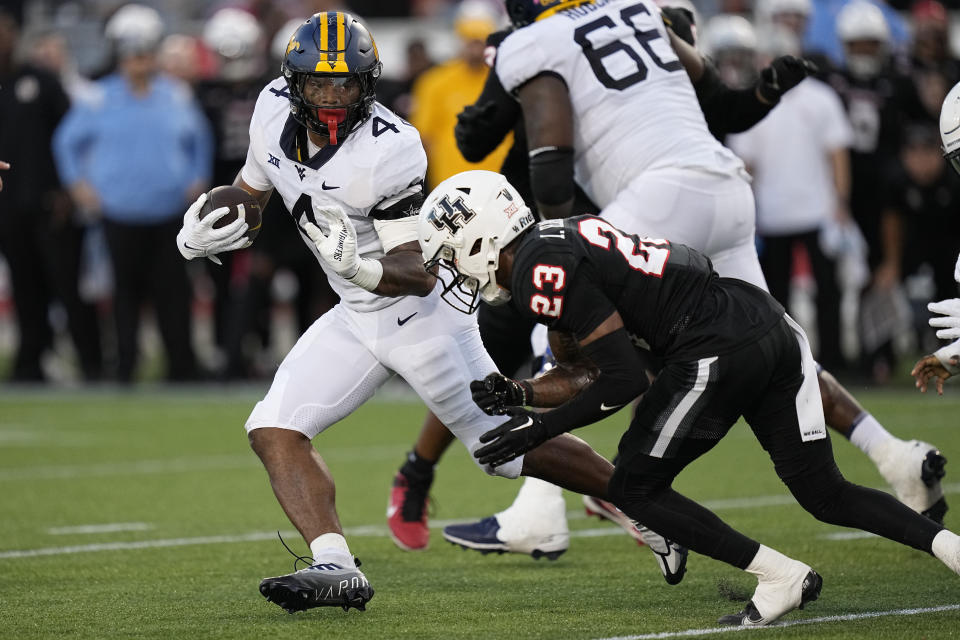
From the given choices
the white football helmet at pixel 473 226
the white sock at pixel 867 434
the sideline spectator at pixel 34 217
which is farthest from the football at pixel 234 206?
the sideline spectator at pixel 34 217

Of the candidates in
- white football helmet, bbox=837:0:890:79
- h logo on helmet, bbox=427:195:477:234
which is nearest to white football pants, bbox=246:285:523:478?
h logo on helmet, bbox=427:195:477:234

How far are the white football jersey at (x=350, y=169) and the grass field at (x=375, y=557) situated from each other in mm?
976

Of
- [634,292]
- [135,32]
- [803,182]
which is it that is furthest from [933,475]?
[135,32]

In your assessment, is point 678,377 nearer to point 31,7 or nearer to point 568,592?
point 568,592

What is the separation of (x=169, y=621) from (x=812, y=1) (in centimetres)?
940

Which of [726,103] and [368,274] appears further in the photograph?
[726,103]

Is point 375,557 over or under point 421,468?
under

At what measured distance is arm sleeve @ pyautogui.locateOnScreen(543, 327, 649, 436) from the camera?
3.99 metres

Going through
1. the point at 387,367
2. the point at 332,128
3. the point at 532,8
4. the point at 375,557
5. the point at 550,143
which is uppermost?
the point at 532,8

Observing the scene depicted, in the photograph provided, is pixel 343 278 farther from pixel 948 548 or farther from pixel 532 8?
pixel 948 548

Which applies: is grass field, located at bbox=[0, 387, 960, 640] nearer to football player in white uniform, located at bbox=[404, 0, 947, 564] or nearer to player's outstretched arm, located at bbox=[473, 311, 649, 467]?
football player in white uniform, located at bbox=[404, 0, 947, 564]

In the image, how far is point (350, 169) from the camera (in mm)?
4605

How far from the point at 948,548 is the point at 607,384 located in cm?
97

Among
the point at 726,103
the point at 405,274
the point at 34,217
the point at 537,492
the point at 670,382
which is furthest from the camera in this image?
the point at 34,217
